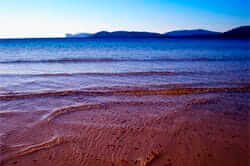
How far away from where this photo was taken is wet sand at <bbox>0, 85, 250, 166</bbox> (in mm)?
3375

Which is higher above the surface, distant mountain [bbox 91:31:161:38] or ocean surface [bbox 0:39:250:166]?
distant mountain [bbox 91:31:161:38]

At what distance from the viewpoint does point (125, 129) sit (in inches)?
178

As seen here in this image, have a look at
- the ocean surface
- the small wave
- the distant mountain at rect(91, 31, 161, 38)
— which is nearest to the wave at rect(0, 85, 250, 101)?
the ocean surface

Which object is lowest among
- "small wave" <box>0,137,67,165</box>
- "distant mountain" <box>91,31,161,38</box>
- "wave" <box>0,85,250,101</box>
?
"small wave" <box>0,137,67,165</box>

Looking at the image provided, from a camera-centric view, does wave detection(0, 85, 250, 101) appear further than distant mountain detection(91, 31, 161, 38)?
No

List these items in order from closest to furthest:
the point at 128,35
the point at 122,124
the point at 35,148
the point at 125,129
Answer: the point at 35,148
the point at 125,129
the point at 122,124
the point at 128,35

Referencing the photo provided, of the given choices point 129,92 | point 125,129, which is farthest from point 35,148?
point 129,92

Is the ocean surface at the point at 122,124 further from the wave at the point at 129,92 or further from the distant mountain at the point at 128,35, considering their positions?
the distant mountain at the point at 128,35

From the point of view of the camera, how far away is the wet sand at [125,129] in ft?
11.1

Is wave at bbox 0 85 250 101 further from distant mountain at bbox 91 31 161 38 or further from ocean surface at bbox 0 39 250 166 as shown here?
distant mountain at bbox 91 31 161 38

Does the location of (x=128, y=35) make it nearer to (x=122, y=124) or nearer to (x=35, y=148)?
(x=122, y=124)

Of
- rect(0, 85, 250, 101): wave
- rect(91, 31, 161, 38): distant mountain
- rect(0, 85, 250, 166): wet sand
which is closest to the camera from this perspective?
rect(0, 85, 250, 166): wet sand

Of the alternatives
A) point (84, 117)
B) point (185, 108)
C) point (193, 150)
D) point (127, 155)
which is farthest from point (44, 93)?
point (193, 150)

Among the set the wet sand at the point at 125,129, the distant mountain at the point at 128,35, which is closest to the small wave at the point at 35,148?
the wet sand at the point at 125,129
